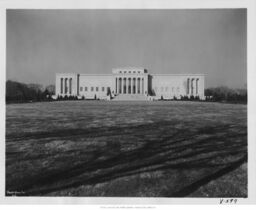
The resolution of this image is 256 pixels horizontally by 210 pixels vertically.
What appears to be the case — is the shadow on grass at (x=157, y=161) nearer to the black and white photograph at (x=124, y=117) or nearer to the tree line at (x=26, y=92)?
the black and white photograph at (x=124, y=117)

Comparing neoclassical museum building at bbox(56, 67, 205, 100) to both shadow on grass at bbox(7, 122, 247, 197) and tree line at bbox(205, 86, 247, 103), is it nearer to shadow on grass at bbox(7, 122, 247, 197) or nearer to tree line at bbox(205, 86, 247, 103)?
tree line at bbox(205, 86, 247, 103)

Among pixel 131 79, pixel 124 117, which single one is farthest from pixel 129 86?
pixel 124 117

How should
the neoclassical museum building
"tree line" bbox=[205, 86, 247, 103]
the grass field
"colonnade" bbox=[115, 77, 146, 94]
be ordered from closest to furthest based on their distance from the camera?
the grass field < "tree line" bbox=[205, 86, 247, 103] < the neoclassical museum building < "colonnade" bbox=[115, 77, 146, 94]

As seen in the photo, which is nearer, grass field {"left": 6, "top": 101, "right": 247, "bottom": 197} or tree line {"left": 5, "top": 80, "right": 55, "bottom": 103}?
grass field {"left": 6, "top": 101, "right": 247, "bottom": 197}

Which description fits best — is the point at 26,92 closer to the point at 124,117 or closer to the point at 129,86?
the point at 124,117

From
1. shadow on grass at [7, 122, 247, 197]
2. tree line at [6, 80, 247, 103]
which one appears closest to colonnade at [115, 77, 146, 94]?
tree line at [6, 80, 247, 103]
